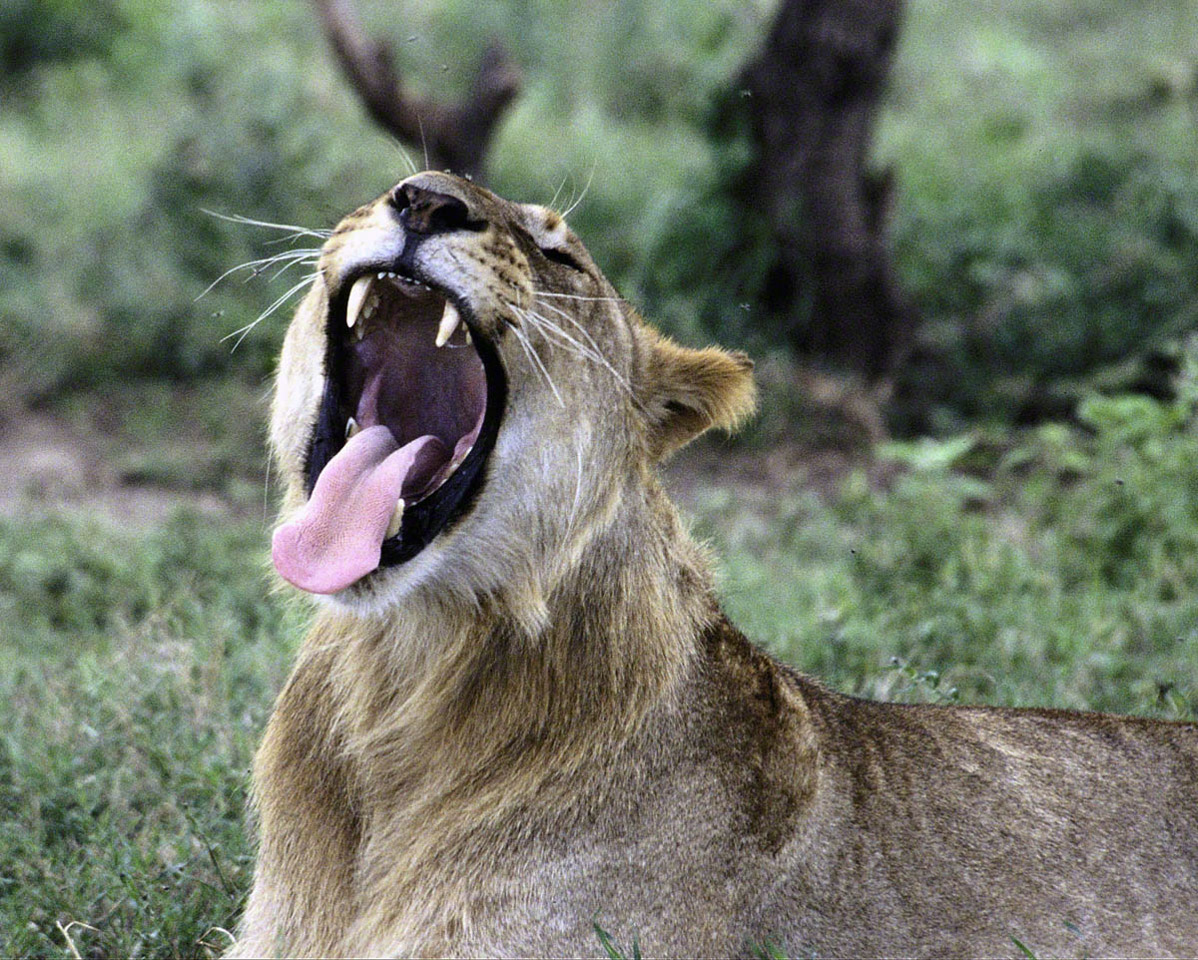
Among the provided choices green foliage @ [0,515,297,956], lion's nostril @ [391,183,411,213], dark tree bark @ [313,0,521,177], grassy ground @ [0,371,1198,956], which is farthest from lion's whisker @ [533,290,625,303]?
dark tree bark @ [313,0,521,177]

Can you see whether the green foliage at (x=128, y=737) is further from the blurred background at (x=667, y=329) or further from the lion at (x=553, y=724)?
the lion at (x=553, y=724)

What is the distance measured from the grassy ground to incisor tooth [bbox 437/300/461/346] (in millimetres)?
698

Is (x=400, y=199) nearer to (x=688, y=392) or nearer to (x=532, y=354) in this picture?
(x=532, y=354)

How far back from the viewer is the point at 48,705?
13.3ft

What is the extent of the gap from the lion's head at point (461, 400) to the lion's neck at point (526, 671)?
0.23ft

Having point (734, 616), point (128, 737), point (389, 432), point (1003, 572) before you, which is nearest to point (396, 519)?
point (389, 432)

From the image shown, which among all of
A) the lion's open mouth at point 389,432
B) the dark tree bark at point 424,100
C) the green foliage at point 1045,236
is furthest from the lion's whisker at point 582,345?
the dark tree bark at point 424,100

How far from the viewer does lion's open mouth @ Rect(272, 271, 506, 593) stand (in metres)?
2.63

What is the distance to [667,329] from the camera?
755cm

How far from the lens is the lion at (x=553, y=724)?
8.61ft

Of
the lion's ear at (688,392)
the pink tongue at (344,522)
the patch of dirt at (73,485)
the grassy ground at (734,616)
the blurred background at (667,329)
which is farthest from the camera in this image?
the patch of dirt at (73,485)

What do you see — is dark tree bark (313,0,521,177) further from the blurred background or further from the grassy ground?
the grassy ground

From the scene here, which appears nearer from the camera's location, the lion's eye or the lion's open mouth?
the lion's open mouth

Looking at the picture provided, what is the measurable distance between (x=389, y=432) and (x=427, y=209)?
0.44m
